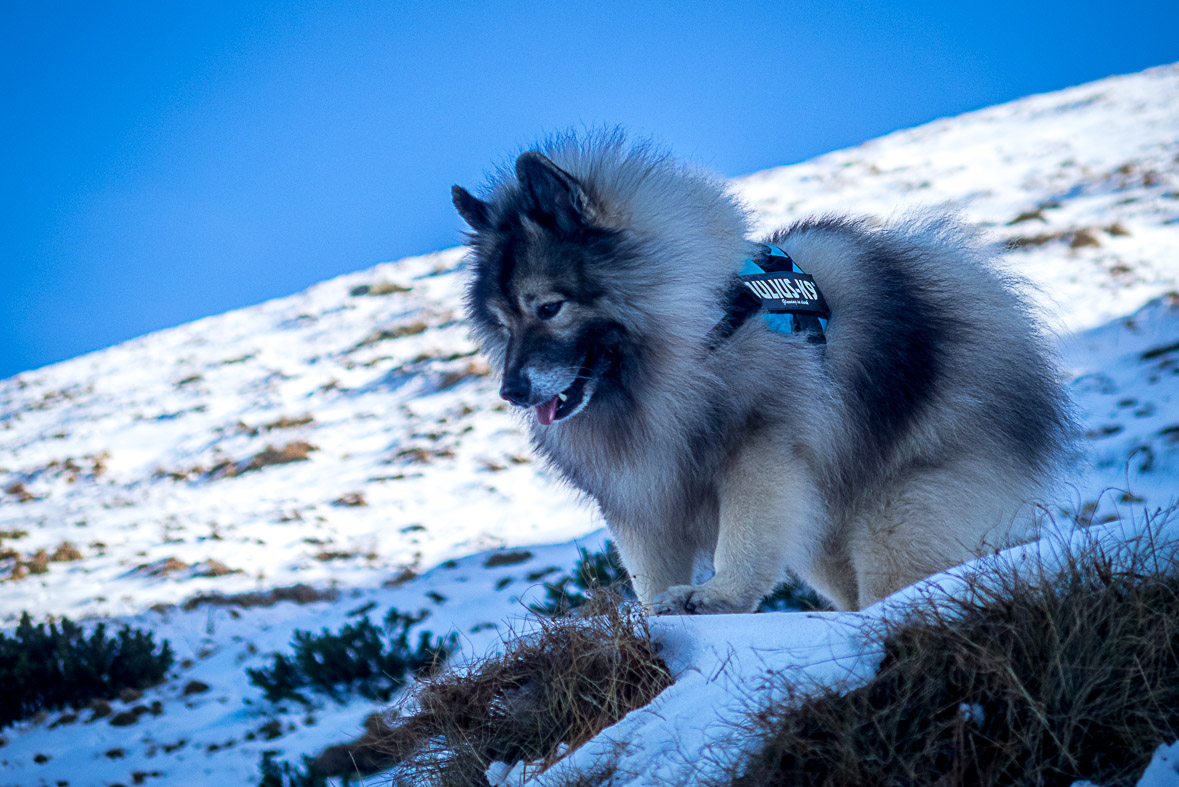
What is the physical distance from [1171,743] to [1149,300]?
30.1 feet

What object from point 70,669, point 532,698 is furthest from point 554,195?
point 70,669

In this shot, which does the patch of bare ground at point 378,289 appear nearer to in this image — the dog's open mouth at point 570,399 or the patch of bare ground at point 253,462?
the patch of bare ground at point 253,462

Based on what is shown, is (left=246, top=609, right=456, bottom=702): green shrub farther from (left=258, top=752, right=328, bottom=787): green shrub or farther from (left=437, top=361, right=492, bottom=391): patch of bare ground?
(left=437, top=361, right=492, bottom=391): patch of bare ground

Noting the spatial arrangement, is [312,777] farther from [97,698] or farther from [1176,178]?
[1176,178]

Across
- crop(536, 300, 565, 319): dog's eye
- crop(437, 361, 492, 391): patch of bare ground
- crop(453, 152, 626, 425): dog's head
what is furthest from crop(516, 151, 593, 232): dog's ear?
crop(437, 361, 492, 391): patch of bare ground

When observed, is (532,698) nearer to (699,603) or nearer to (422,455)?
(699,603)

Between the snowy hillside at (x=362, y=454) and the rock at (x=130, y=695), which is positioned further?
the rock at (x=130, y=695)

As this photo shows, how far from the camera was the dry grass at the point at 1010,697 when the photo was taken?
5.59 feet

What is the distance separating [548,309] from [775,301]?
2.98 ft

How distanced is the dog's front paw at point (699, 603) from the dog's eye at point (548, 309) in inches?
46.1

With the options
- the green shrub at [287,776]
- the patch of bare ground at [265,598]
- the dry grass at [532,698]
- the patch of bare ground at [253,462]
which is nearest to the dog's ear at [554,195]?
the dry grass at [532,698]

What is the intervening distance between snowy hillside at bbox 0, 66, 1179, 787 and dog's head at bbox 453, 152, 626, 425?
94 centimetres

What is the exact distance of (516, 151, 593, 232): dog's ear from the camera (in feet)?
9.35

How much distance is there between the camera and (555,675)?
2.50 metres
